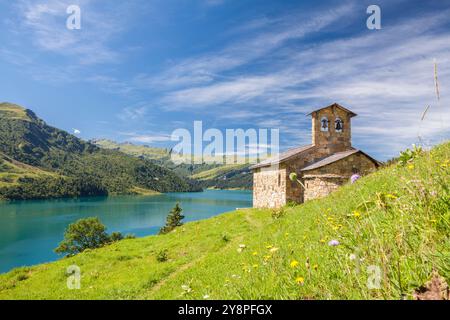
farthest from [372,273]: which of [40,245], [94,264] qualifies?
[40,245]

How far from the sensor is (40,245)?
261ft

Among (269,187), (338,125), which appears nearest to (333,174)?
(338,125)

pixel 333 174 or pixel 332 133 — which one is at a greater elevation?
pixel 332 133

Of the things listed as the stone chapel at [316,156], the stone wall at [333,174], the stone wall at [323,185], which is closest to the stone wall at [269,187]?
the stone chapel at [316,156]

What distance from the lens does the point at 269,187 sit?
34375mm

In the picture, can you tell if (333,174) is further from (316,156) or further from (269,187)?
(269,187)

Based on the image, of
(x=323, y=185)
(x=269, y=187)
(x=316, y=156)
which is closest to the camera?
(x=323, y=185)

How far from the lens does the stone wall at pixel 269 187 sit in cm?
3133

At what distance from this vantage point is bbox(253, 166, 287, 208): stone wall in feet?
103

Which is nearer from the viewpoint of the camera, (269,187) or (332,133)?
(332,133)
